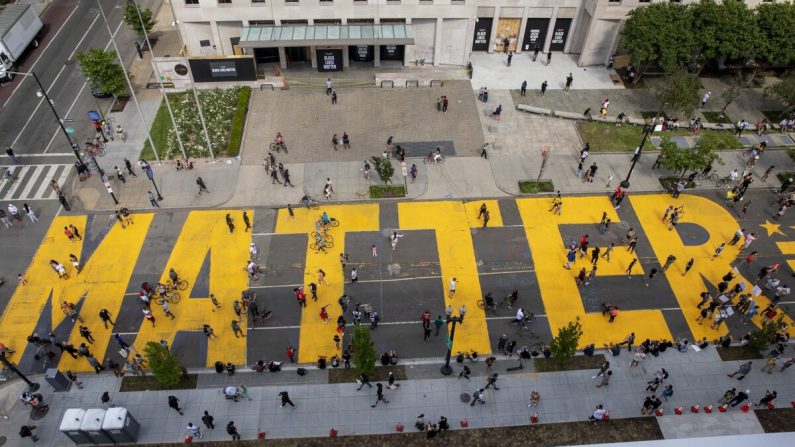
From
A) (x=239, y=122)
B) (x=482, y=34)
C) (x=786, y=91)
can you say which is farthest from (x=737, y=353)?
(x=239, y=122)

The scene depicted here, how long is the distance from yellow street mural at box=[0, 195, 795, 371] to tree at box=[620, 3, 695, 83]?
13208 mm

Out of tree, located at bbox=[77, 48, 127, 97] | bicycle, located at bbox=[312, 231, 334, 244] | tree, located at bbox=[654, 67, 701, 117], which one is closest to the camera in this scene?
bicycle, located at bbox=[312, 231, 334, 244]

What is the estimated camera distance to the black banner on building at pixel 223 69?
45.8 meters

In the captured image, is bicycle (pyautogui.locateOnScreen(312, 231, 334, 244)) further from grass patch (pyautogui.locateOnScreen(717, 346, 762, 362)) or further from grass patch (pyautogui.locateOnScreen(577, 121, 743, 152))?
grass patch (pyautogui.locateOnScreen(717, 346, 762, 362))

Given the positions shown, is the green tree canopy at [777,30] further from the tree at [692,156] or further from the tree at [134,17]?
the tree at [134,17]

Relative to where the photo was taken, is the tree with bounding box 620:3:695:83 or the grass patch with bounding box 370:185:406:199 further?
the tree with bounding box 620:3:695:83

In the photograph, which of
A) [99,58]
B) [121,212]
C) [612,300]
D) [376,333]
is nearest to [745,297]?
[612,300]

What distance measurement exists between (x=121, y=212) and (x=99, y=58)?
15345 mm

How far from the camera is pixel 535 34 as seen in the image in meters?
51.2

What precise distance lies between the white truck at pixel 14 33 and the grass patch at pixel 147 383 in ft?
110

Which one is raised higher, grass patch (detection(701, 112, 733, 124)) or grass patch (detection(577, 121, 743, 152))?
grass patch (detection(701, 112, 733, 124))

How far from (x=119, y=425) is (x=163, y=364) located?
3075mm

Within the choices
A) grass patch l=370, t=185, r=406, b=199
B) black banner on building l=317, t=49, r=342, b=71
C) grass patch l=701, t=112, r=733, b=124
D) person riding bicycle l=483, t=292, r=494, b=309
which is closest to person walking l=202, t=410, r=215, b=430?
person riding bicycle l=483, t=292, r=494, b=309

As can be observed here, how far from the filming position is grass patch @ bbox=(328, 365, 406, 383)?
28125 mm
